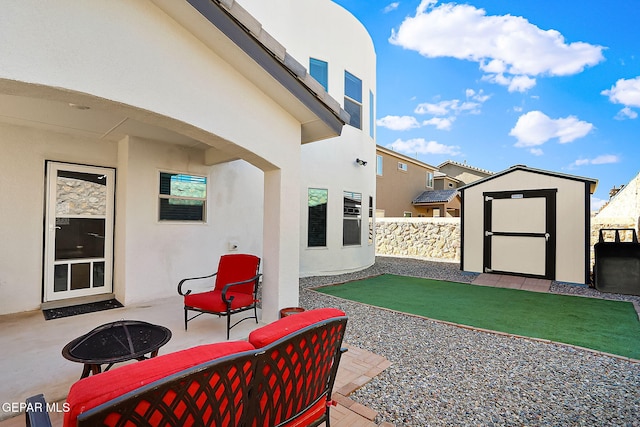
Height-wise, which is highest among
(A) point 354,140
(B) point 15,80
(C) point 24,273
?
(A) point 354,140

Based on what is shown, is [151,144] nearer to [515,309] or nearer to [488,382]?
[488,382]

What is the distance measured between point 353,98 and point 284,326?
9.28 meters

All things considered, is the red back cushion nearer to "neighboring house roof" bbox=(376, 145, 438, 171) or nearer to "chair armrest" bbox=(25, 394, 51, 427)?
"chair armrest" bbox=(25, 394, 51, 427)

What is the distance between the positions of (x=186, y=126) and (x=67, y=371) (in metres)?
2.88

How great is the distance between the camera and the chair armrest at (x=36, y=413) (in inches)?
54.4

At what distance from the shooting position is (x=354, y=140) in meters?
9.96

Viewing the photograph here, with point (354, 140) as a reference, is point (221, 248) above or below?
below

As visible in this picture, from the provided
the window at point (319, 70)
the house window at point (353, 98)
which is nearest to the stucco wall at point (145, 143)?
the window at point (319, 70)

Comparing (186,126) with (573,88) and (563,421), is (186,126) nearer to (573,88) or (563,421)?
(563,421)

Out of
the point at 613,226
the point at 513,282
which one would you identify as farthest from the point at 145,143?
the point at 613,226

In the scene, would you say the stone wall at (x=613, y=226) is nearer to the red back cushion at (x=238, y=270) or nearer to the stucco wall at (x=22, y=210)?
the red back cushion at (x=238, y=270)

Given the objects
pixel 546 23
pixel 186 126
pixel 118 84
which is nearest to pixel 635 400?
pixel 186 126

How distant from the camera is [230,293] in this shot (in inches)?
190

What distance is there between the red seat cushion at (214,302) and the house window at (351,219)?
5507mm
